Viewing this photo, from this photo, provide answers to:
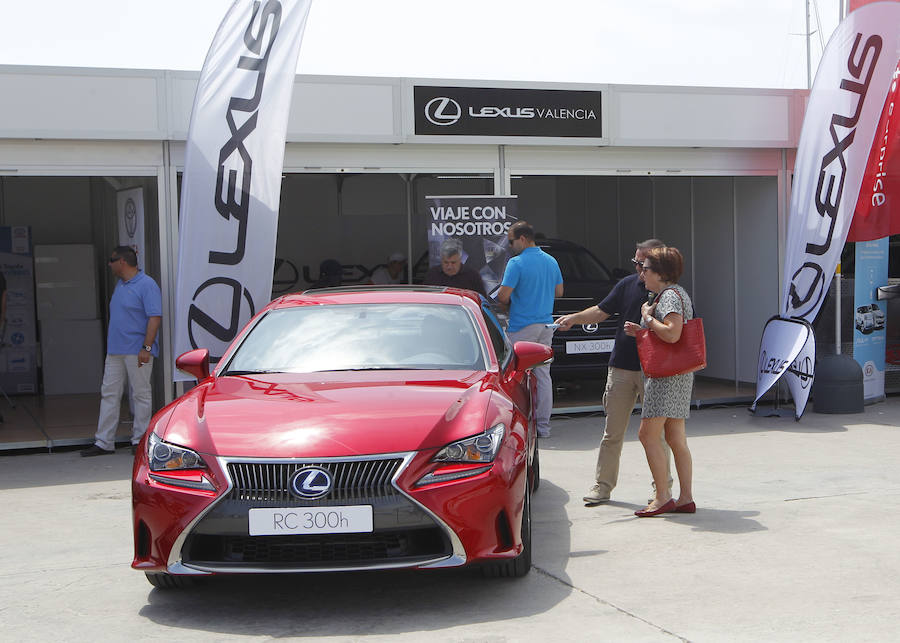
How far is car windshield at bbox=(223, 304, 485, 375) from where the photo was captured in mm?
5812

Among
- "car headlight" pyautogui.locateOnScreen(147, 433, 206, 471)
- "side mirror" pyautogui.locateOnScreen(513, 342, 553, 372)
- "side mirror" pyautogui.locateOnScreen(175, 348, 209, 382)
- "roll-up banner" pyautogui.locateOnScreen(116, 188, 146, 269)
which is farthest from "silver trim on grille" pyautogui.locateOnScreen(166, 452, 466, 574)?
"roll-up banner" pyautogui.locateOnScreen(116, 188, 146, 269)

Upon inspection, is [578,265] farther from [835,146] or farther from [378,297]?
[378,297]

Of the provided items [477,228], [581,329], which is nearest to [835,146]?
[581,329]

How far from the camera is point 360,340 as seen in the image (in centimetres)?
598

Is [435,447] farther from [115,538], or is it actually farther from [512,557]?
[115,538]

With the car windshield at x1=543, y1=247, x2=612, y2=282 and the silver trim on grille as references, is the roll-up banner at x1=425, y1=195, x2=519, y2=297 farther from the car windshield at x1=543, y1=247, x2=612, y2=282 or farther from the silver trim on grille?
the silver trim on grille

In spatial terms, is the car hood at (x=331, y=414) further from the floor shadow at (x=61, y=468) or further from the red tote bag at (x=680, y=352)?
the floor shadow at (x=61, y=468)

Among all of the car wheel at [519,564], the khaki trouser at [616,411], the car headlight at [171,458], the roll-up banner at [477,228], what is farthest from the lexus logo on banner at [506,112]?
the car headlight at [171,458]

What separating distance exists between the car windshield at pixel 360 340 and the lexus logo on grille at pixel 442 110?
447 centimetres

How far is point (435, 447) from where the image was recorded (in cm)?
474

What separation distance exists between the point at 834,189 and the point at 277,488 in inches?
315

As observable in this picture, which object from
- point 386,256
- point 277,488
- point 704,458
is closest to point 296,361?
point 277,488

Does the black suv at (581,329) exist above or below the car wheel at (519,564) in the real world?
above

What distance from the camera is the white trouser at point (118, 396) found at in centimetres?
A: 958
